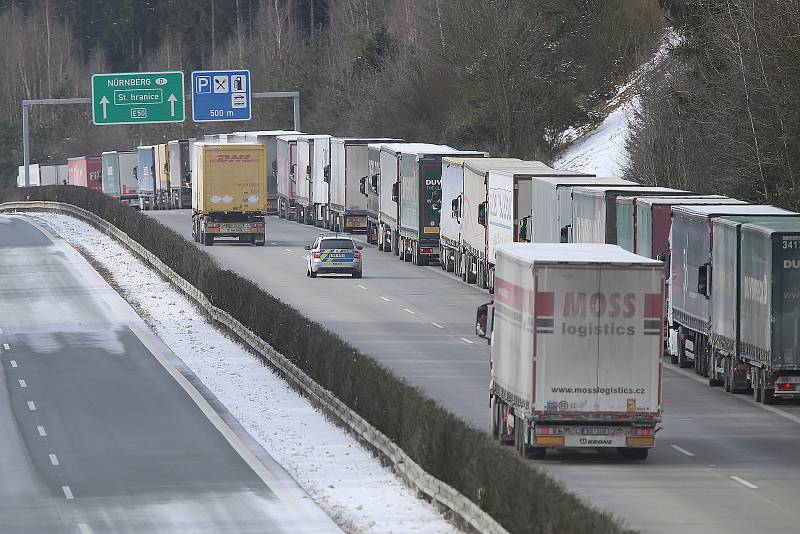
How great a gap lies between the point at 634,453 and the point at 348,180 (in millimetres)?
48590

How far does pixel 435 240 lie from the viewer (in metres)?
61.8

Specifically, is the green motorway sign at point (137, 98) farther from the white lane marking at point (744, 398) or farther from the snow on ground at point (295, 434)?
the white lane marking at point (744, 398)

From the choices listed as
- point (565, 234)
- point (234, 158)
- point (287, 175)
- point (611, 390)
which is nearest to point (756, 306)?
point (611, 390)

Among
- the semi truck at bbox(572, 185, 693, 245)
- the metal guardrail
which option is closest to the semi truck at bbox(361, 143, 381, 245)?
the metal guardrail

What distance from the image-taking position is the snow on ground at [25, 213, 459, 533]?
22656 mm

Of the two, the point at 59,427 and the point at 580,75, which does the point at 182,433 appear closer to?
the point at 59,427

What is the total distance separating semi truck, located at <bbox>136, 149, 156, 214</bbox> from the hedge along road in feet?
179

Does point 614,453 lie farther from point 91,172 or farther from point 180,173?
point 91,172

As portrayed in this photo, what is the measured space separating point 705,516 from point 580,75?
7677cm

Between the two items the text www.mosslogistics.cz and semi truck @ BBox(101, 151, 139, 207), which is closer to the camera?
the text www.mosslogistics.cz

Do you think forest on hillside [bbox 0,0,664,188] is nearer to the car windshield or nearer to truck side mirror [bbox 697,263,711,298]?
the car windshield

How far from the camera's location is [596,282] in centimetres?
2492

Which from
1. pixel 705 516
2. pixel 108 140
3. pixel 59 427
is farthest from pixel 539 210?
pixel 108 140

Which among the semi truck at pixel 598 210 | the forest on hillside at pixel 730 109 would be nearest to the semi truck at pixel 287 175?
the forest on hillside at pixel 730 109
